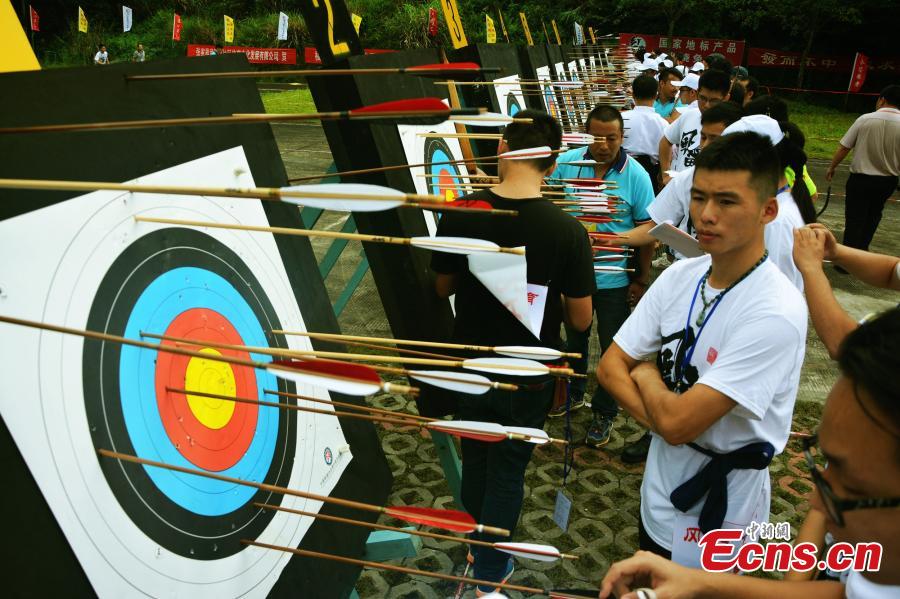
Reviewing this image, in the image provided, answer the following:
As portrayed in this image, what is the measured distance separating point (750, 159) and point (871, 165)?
5.07 meters

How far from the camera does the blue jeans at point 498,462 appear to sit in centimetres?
195

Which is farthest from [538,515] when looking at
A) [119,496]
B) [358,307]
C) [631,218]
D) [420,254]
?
[358,307]

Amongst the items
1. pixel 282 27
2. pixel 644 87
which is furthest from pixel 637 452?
pixel 282 27

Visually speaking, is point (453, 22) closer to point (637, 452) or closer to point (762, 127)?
point (762, 127)

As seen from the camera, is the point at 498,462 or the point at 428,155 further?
the point at 428,155

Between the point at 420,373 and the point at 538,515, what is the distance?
1.88m

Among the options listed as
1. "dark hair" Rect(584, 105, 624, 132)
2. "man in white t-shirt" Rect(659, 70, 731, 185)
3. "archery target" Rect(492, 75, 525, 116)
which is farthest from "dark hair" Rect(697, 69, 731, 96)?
"dark hair" Rect(584, 105, 624, 132)

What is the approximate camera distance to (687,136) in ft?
14.2

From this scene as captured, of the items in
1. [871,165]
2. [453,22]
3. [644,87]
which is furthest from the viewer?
[871,165]

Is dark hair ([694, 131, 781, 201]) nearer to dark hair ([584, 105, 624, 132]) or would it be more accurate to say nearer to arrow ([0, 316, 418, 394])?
A: arrow ([0, 316, 418, 394])

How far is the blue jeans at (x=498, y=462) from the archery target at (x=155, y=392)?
585 mm

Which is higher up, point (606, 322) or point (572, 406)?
point (606, 322)

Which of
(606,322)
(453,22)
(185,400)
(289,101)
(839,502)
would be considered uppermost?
(453,22)

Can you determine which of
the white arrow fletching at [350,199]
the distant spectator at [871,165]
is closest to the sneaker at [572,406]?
the white arrow fletching at [350,199]
